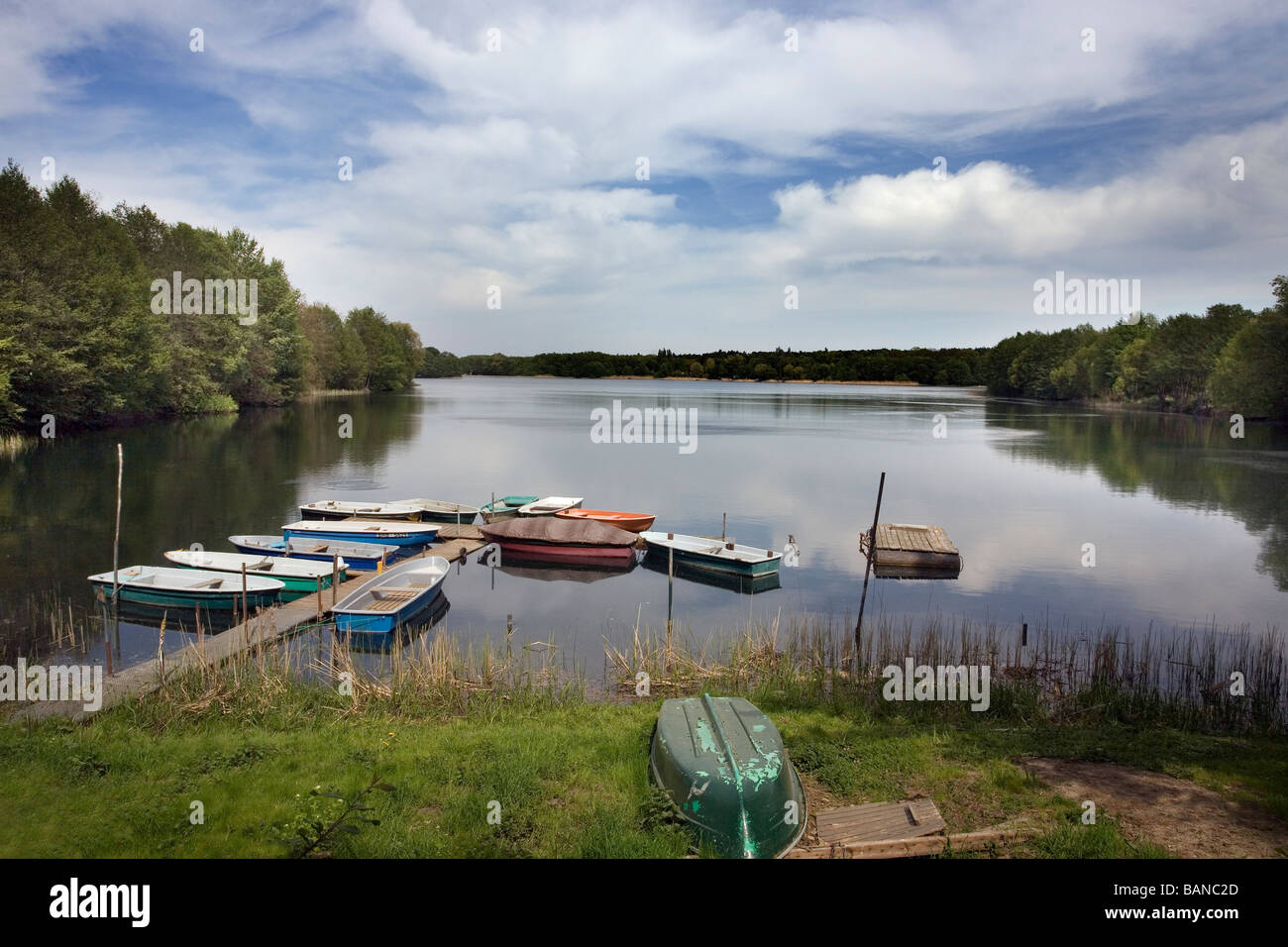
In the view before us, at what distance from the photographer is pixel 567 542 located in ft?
103

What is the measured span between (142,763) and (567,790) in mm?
5471

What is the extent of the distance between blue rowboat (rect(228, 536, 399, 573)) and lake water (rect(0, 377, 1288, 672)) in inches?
113

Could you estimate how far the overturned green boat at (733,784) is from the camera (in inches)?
341

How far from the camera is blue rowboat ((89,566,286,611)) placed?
861 inches

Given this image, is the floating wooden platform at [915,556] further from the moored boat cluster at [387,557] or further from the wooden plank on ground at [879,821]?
the wooden plank on ground at [879,821]

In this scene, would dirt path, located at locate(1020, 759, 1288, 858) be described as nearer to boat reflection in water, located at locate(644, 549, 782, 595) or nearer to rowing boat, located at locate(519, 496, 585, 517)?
boat reflection in water, located at locate(644, 549, 782, 595)

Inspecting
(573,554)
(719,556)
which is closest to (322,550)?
(573,554)

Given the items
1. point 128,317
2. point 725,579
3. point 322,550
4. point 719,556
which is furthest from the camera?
point 128,317

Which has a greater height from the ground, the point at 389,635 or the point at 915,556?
the point at 915,556

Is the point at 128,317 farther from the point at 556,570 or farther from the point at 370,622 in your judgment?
the point at 370,622

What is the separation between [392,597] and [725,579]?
38.9 feet

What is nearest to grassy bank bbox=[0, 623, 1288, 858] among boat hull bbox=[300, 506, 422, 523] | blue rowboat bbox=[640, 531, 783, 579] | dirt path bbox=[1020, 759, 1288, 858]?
dirt path bbox=[1020, 759, 1288, 858]

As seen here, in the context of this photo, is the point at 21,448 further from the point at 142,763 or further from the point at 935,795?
the point at 935,795

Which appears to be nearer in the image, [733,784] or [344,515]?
[733,784]
